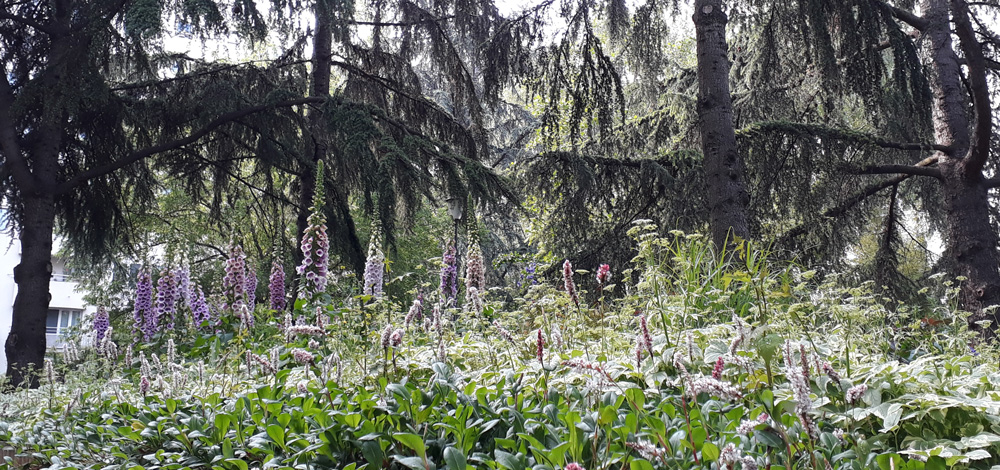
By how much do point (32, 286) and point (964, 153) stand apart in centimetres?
1034

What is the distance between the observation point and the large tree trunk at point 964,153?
7.21 metres

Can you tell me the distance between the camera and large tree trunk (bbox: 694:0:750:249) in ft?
20.5

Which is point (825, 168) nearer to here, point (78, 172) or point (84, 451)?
point (84, 451)

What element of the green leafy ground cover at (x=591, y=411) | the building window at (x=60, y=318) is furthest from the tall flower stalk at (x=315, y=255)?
the building window at (x=60, y=318)

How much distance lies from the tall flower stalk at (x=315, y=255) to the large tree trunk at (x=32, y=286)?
3.77 meters

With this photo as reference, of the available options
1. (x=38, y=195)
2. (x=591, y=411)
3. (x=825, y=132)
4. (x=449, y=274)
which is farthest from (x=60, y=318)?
(x=591, y=411)

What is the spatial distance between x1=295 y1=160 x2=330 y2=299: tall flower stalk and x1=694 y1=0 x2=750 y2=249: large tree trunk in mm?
3372

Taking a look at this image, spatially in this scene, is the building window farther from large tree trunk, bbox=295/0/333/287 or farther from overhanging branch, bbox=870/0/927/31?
overhanging branch, bbox=870/0/927/31

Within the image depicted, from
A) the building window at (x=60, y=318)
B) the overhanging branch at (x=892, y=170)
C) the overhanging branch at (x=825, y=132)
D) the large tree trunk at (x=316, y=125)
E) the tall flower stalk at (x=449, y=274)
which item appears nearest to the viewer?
the tall flower stalk at (x=449, y=274)

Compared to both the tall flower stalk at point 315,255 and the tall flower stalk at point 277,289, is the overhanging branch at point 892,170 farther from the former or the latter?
the tall flower stalk at point 277,289

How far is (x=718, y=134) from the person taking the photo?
21.0 feet

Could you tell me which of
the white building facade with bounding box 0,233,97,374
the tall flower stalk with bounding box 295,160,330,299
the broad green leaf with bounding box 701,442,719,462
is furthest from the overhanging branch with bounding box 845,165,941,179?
the white building facade with bounding box 0,233,97,374

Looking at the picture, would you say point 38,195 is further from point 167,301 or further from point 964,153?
point 964,153

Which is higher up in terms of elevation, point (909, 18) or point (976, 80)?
point (909, 18)
